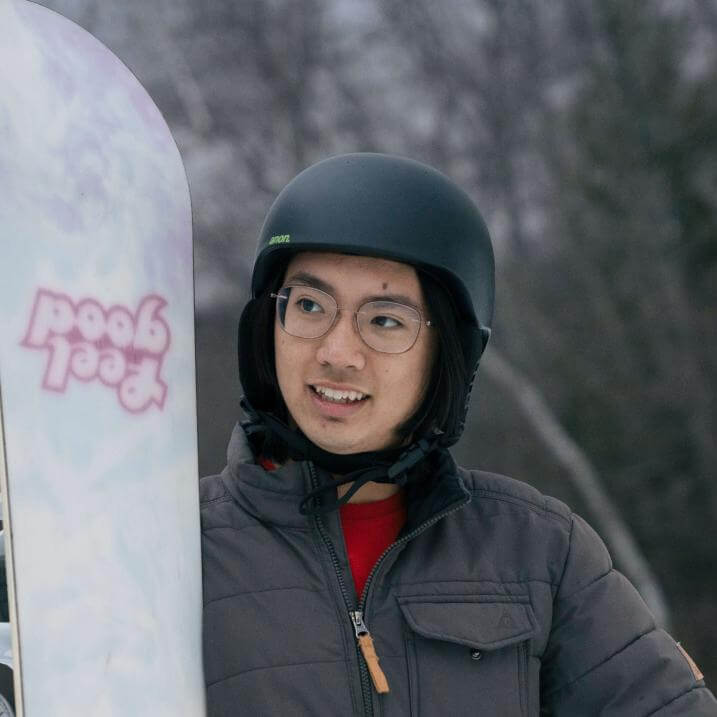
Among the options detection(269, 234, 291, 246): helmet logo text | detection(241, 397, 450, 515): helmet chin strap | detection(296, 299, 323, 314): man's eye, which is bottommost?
detection(241, 397, 450, 515): helmet chin strap

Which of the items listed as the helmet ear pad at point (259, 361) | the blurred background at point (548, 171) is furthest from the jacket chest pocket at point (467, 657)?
the blurred background at point (548, 171)

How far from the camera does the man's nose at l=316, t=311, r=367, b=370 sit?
1617 millimetres

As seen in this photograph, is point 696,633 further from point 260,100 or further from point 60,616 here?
point 60,616

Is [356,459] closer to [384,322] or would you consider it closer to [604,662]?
[384,322]

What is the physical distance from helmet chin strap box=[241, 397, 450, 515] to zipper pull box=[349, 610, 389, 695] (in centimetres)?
20

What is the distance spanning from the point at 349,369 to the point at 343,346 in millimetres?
38

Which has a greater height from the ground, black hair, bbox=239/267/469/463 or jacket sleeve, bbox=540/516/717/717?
black hair, bbox=239/267/469/463

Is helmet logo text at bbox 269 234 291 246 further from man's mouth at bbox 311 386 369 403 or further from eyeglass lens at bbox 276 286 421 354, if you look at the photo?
man's mouth at bbox 311 386 369 403

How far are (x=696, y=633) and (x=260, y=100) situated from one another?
7503 mm

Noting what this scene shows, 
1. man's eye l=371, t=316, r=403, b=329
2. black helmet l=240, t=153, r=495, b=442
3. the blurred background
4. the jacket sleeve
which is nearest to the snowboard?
black helmet l=240, t=153, r=495, b=442

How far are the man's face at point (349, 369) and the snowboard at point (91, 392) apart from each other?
0.71 ft

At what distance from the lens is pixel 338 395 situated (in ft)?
5.40

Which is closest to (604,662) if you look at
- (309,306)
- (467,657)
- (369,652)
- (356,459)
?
(467,657)

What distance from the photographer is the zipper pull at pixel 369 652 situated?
1.47 metres
